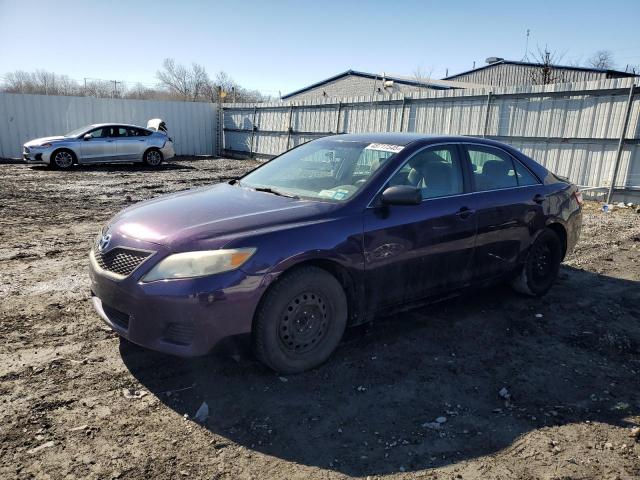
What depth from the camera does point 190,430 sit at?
2.76 metres

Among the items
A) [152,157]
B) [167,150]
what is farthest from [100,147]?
[167,150]

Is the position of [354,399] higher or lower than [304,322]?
lower

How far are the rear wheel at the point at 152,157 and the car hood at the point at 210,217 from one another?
14032 millimetres

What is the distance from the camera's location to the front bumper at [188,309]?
9.45 feet

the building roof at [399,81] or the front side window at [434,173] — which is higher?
the building roof at [399,81]

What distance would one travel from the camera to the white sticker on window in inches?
157

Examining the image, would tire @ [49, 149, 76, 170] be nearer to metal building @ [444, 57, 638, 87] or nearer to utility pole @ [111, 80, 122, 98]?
utility pole @ [111, 80, 122, 98]

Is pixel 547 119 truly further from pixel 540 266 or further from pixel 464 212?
pixel 464 212

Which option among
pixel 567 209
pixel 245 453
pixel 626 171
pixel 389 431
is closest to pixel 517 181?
pixel 567 209

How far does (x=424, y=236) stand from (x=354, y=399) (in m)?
1.42

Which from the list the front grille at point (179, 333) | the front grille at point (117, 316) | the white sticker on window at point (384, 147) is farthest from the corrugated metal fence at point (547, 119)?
the front grille at point (117, 316)

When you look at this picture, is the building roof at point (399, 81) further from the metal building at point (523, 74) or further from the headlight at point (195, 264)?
the headlight at point (195, 264)

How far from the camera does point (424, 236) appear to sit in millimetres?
3809

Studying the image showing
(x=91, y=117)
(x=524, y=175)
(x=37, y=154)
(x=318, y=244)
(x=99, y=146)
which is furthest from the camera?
(x=91, y=117)
